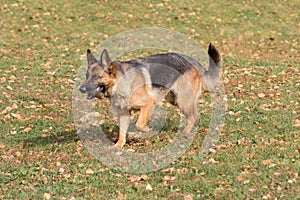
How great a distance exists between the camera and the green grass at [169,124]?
666cm

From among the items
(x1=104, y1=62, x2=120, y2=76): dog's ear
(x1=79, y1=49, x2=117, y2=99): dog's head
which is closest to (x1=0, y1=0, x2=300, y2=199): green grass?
(x1=79, y1=49, x2=117, y2=99): dog's head

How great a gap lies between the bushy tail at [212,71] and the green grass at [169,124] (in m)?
0.77

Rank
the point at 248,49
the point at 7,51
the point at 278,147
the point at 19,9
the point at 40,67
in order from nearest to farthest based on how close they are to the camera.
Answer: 1. the point at 278,147
2. the point at 40,67
3. the point at 7,51
4. the point at 248,49
5. the point at 19,9

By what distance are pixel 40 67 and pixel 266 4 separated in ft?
38.4

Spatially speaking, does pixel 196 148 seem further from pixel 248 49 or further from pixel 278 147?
pixel 248 49

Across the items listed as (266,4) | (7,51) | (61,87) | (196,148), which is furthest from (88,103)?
(266,4)

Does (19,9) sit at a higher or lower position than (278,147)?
lower

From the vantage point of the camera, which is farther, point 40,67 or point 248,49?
point 248,49

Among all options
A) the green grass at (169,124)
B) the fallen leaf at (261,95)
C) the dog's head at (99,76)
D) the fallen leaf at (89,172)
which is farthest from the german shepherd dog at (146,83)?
the fallen leaf at (261,95)

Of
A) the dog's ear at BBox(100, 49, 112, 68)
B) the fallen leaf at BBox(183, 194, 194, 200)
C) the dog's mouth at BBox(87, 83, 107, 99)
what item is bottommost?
the fallen leaf at BBox(183, 194, 194, 200)

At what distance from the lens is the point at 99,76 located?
7465 millimetres

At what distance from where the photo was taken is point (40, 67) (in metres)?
13.9

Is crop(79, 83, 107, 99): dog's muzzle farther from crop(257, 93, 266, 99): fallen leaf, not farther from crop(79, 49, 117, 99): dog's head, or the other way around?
crop(257, 93, 266, 99): fallen leaf

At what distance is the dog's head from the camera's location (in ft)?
24.3
